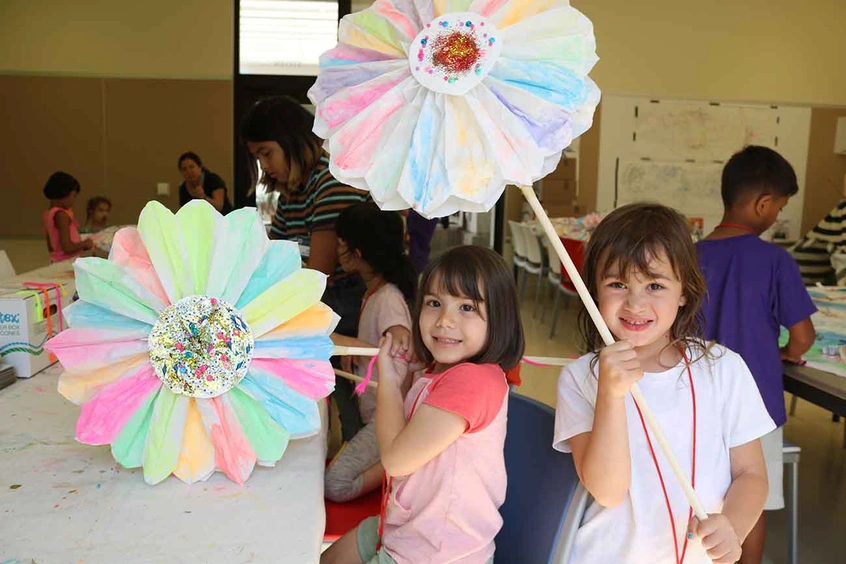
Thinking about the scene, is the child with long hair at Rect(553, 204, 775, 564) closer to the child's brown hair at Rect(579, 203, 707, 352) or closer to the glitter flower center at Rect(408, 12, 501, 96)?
the child's brown hair at Rect(579, 203, 707, 352)

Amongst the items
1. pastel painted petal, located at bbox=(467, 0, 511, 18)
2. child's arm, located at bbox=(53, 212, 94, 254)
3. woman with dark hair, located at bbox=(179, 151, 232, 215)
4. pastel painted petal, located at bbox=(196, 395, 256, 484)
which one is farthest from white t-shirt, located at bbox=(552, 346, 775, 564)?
woman with dark hair, located at bbox=(179, 151, 232, 215)

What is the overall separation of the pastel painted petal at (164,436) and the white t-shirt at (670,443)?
0.62 m

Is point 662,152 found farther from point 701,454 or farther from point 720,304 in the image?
point 701,454

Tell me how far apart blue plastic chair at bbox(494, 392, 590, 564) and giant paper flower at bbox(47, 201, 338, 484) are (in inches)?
17.0

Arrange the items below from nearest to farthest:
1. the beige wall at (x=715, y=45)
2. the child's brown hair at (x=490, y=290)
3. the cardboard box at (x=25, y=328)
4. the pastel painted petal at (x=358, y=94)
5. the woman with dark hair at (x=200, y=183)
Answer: the pastel painted petal at (x=358, y=94) → the child's brown hair at (x=490, y=290) → the cardboard box at (x=25, y=328) → the woman with dark hair at (x=200, y=183) → the beige wall at (x=715, y=45)

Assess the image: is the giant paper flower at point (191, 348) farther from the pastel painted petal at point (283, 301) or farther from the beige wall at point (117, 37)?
the beige wall at point (117, 37)

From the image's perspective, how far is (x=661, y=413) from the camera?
1.34 m

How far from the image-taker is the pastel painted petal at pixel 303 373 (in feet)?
4.04

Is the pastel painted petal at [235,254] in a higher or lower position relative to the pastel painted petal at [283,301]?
higher

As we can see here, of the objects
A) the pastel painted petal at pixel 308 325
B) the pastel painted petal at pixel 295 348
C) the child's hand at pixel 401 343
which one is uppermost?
the pastel painted petal at pixel 308 325

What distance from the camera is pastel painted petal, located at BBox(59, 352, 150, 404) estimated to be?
121 cm

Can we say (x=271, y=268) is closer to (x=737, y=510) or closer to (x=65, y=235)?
(x=737, y=510)

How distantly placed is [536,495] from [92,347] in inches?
31.0

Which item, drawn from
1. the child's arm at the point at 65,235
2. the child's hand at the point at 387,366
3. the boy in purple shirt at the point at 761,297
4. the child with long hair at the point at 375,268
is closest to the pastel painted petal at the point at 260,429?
the child's hand at the point at 387,366
